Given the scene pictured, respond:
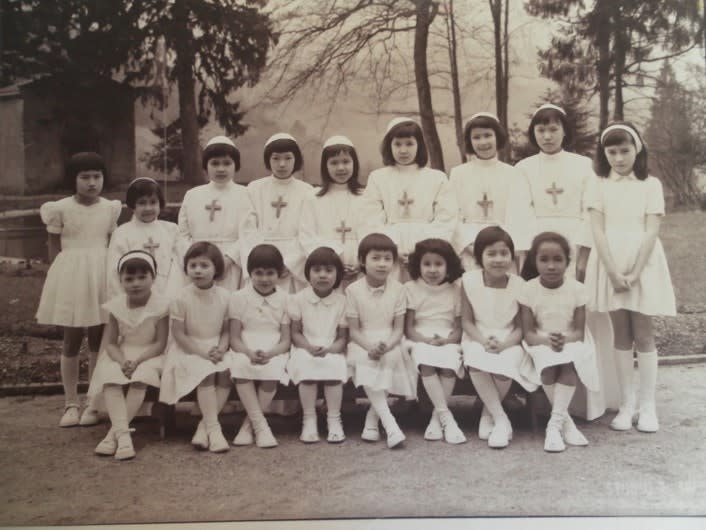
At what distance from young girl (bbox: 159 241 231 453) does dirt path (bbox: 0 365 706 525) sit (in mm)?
235

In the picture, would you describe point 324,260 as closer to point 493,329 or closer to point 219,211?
point 219,211

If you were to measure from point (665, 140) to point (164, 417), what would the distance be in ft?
10.9

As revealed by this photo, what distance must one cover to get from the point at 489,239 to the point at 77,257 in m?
2.40

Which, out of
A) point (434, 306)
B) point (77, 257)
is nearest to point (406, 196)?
point (434, 306)

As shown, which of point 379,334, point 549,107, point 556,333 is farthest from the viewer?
point 549,107

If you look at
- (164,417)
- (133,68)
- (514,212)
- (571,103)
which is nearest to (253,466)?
(164,417)

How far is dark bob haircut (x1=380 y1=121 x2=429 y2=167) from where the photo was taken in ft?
14.6

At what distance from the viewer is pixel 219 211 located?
455 centimetres

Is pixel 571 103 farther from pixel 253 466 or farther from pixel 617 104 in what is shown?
pixel 253 466

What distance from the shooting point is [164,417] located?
4.30 meters

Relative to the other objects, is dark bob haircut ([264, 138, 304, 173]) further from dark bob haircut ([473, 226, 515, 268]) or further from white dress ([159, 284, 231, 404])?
dark bob haircut ([473, 226, 515, 268])

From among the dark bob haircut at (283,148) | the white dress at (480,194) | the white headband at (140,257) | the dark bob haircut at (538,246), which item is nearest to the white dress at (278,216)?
the dark bob haircut at (283,148)

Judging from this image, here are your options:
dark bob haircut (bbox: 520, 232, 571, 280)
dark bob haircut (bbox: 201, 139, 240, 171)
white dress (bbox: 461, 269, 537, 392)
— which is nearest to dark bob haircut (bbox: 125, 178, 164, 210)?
dark bob haircut (bbox: 201, 139, 240, 171)

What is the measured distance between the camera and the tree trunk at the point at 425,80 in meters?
4.39
